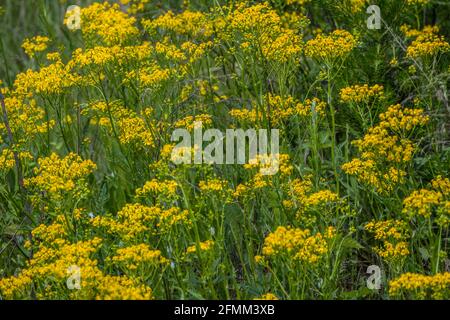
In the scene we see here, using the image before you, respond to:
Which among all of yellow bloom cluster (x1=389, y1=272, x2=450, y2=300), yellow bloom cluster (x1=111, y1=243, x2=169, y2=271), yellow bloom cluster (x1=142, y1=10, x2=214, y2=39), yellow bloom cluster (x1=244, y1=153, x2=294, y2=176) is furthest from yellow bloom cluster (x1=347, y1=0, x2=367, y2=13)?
yellow bloom cluster (x1=111, y1=243, x2=169, y2=271)

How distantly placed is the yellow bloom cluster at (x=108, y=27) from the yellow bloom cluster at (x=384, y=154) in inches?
61.3

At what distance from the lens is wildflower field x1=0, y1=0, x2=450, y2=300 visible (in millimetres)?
3730

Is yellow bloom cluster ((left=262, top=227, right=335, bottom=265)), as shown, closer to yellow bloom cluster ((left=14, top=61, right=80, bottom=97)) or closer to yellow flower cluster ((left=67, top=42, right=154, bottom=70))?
yellow flower cluster ((left=67, top=42, right=154, bottom=70))

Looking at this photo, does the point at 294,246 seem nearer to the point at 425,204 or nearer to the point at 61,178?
the point at 425,204

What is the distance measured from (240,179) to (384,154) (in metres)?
0.91

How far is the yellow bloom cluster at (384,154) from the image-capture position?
404cm

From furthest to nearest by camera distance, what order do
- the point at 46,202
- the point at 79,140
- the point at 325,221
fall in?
1. the point at 79,140
2. the point at 46,202
3. the point at 325,221

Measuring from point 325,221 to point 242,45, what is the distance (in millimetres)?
1098

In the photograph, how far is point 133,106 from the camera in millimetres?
5043

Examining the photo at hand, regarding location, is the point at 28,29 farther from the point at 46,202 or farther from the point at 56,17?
the point at 46,202

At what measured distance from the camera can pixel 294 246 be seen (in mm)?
3525

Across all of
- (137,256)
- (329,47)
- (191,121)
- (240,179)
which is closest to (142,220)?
(137,256)
